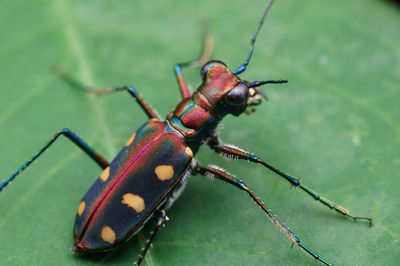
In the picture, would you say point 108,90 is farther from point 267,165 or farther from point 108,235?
point 267,165

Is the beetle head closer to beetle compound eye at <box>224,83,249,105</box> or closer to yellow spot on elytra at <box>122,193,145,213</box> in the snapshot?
beetle compound eye at <box>224,83,249,105</box>

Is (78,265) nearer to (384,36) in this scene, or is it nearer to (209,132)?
(209,132)

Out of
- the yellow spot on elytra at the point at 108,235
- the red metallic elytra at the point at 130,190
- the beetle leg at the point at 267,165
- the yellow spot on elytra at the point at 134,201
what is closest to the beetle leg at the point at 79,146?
the red metallic elytra at the point at 130,190

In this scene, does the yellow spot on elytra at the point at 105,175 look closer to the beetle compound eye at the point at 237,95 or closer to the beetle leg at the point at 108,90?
the beetle leg at the point at 108,90

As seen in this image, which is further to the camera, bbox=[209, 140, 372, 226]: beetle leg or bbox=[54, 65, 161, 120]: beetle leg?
bbox=[54, 65, 161, 120]: beetle leg

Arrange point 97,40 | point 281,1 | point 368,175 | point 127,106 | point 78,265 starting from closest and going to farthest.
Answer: point 78,265
point 368,175
point 127,106
point 97,40
point 281,1

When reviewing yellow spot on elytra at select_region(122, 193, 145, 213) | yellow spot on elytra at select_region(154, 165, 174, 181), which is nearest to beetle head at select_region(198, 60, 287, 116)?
yellow spot on elytra at select_region(154, 165, 174, 181)

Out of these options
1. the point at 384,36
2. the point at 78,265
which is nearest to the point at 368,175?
the point at 384,36

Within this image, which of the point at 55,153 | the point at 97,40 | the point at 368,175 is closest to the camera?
the point at 368,175
